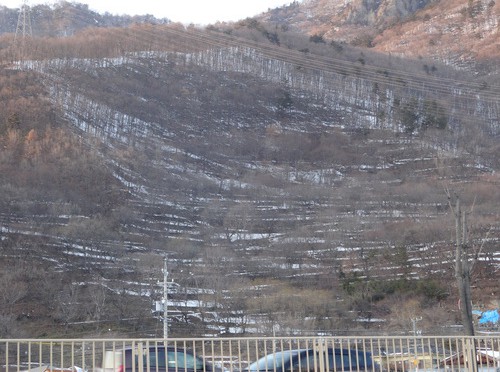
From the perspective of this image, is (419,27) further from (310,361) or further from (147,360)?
(147,360)

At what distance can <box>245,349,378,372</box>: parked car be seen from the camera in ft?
24.2

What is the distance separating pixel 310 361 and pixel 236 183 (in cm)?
6332

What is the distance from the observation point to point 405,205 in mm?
64250

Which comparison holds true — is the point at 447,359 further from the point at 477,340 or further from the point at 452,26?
the point at 452,26

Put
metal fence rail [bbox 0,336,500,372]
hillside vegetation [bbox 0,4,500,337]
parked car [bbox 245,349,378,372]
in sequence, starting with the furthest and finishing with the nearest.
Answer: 1. hillside vegetation [bbox 0,4,500,337]
2. parked car [bbox 245,349,378,372]
3. metal fence rail [bbox 0,336,500,372]

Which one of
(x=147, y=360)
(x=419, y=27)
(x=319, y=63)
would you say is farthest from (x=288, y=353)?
(x=419, y=27)

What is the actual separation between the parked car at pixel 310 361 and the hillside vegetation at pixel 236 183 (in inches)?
442

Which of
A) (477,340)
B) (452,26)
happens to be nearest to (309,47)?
(452,26)

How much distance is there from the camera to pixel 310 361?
7367mm

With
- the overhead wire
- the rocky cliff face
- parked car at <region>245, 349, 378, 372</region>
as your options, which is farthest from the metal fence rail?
the rocky cliff face

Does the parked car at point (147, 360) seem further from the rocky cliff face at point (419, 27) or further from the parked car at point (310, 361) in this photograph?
the rocky cliff face at point (419, 27)

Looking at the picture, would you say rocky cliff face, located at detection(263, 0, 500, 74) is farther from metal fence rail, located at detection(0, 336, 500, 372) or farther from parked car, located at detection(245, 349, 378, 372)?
parked car, located at detection(245, 349, 378, 372)

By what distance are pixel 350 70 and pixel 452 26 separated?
41.0 metres

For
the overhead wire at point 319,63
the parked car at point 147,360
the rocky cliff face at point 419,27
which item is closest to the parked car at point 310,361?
the parked car at point 147,360
